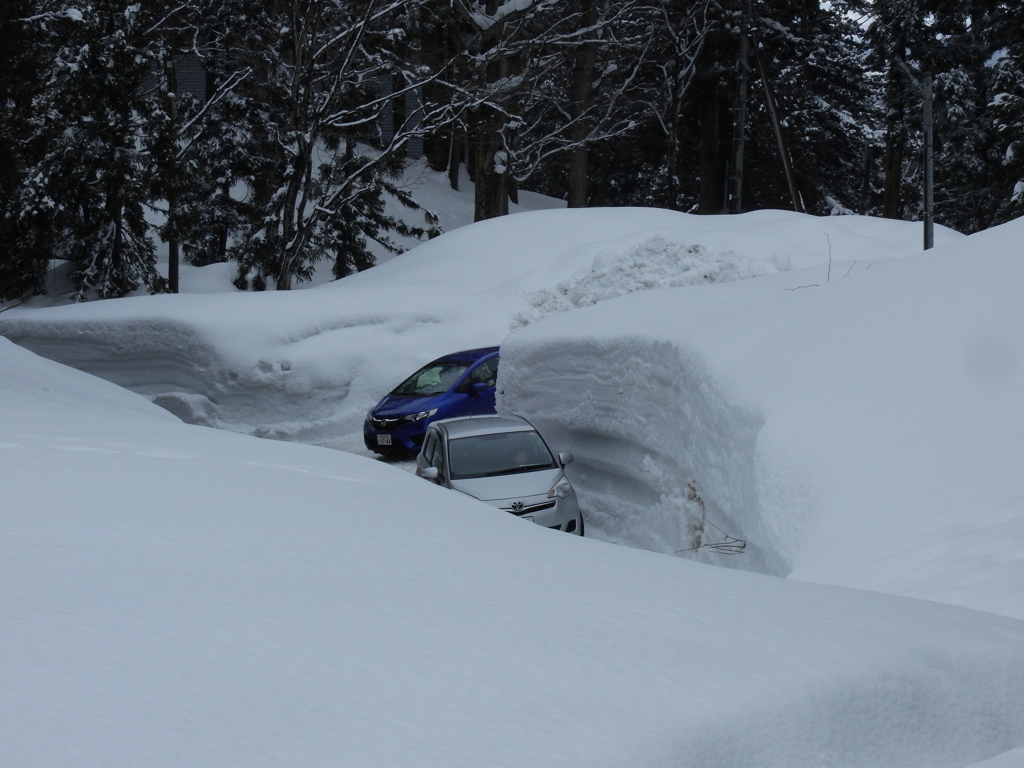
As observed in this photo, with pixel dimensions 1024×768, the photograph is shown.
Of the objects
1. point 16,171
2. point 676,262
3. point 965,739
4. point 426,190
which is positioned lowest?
point 965,739

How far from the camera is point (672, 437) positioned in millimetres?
9875

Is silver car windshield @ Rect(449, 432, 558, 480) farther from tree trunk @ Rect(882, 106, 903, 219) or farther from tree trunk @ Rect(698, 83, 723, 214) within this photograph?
tree trunk @ Rect(882, 106, 903, 219)

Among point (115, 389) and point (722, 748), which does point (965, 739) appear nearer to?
point (722, 748)

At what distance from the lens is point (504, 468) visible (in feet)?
33.6

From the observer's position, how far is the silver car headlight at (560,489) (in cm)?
972

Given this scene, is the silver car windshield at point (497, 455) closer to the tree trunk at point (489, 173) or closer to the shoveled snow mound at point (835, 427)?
the shoveled snow mound at point (835, 427)

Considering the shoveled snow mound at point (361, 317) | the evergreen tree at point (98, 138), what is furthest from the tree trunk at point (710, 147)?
the evergreen tree at point (98, 138)

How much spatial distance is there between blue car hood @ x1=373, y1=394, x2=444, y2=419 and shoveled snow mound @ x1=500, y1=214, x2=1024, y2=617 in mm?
3505

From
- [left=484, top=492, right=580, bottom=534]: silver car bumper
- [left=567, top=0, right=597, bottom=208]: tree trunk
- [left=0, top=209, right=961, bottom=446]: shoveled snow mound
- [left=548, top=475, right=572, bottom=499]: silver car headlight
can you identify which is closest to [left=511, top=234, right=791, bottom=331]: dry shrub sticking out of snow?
[left=0, top=209, right=961, bottom=446]: shoveled snow mound

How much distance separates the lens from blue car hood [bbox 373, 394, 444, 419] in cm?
1545

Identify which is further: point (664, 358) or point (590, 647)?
point (664, 358)

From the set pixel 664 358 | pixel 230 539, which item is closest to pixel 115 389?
pixel 664 358

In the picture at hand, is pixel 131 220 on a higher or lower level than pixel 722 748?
higher

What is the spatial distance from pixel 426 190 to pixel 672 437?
108ft
